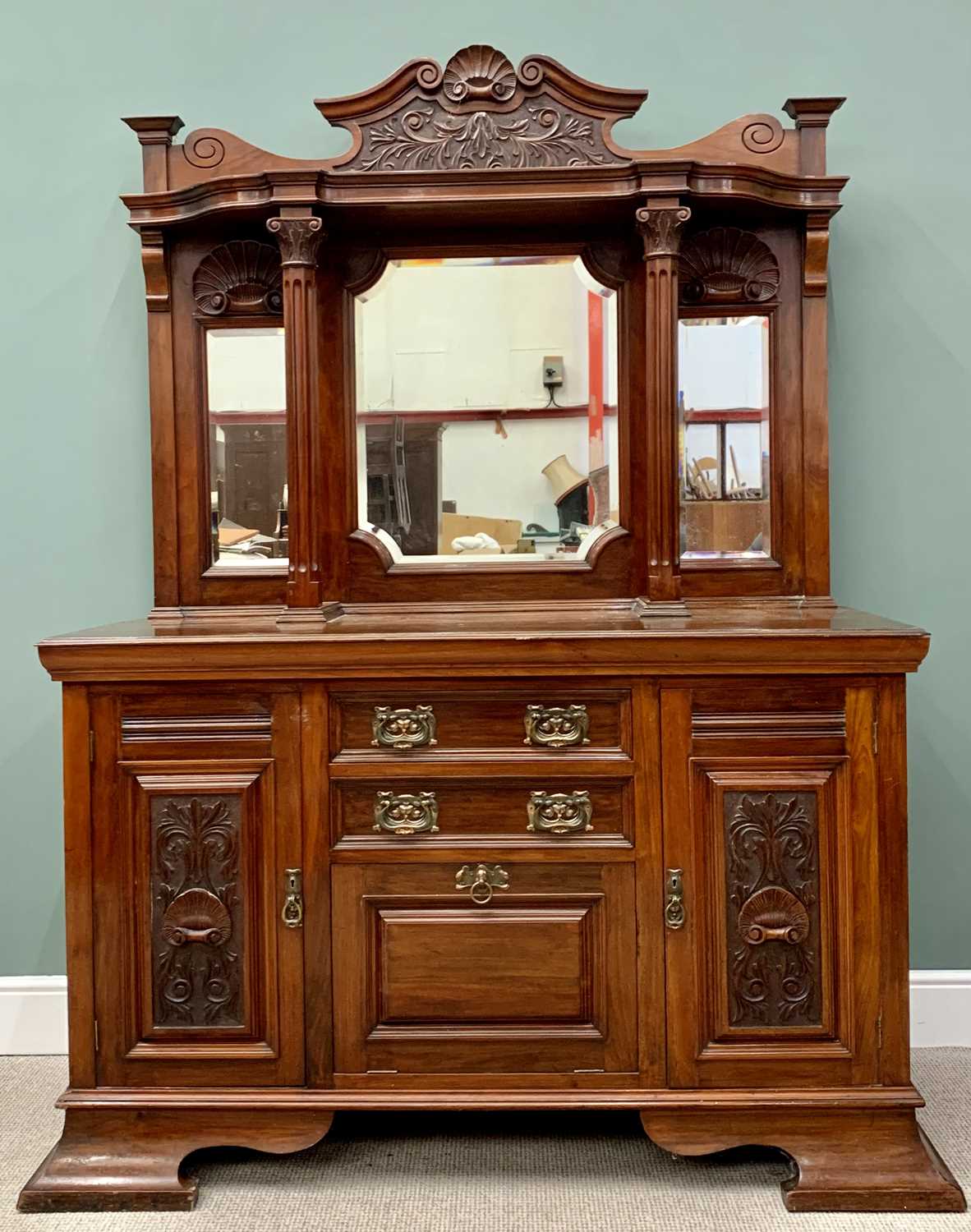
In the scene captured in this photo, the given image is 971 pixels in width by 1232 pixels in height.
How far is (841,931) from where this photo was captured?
2.12 metres

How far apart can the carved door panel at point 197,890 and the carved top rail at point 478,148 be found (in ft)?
3.68

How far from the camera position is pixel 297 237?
2.36m

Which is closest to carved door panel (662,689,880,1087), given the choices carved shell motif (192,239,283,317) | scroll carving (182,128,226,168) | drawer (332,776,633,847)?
drawer (332,776,633,847)

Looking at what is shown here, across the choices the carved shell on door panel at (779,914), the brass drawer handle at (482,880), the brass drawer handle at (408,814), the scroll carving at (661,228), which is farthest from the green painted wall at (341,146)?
the brass drawer handle at (482,880)

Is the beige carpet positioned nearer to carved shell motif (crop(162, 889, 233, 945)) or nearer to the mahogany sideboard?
the mahogany sideboard

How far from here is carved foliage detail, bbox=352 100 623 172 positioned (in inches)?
97.5

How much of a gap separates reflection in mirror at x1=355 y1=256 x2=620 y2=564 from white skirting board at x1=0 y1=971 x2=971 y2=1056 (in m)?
1.37

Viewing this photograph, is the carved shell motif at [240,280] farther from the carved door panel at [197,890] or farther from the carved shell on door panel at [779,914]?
the carved shell on door panel at [779,914]

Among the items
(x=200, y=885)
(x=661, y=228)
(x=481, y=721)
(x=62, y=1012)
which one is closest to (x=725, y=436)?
(x=661, y=228)

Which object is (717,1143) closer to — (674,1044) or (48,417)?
(674,1044)

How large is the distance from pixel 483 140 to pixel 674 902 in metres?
1.65

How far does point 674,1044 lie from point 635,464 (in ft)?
4.07

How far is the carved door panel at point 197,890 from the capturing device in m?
2.15

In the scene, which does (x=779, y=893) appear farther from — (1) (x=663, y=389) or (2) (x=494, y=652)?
(1) (x=663, y=389)
